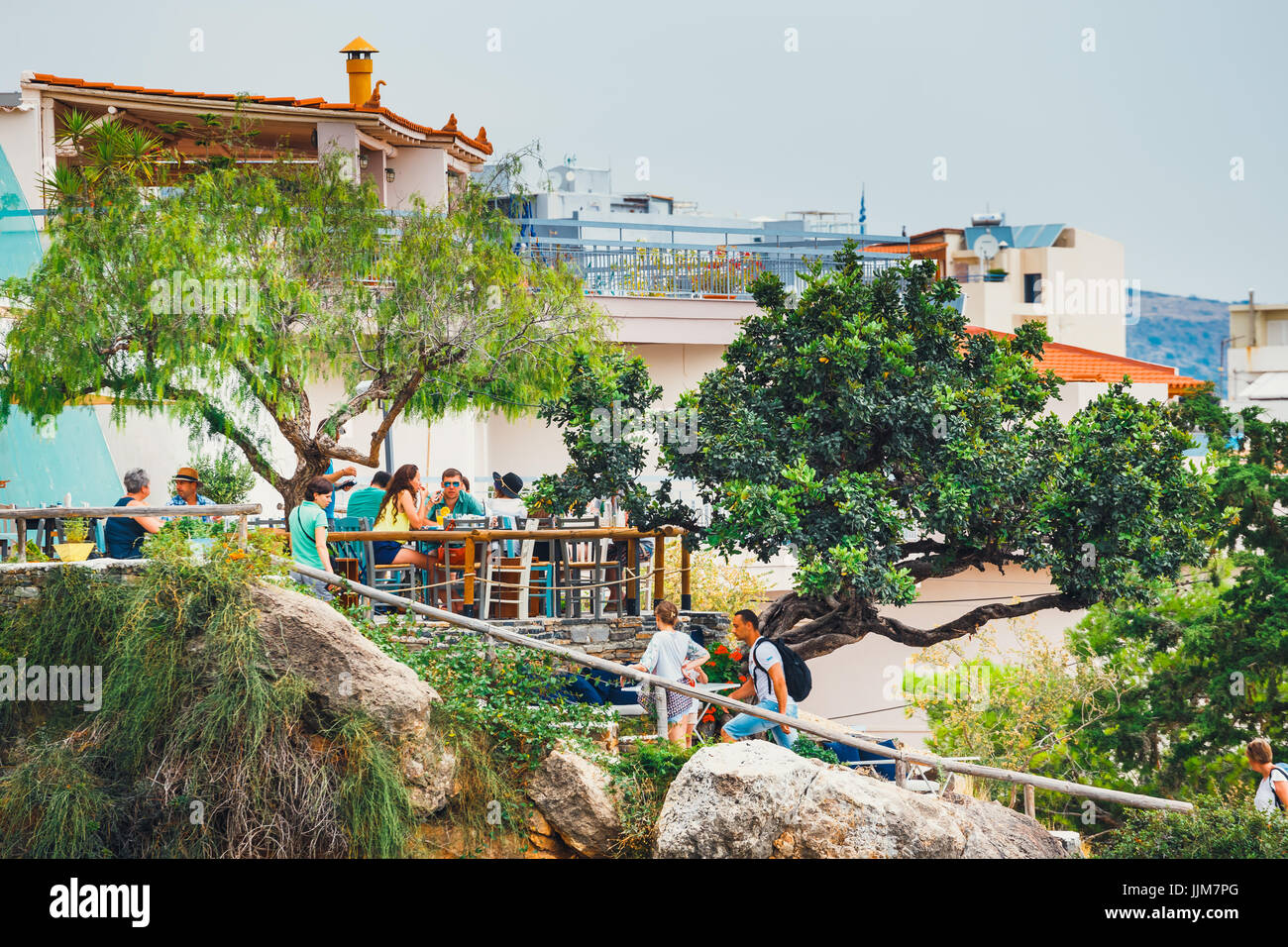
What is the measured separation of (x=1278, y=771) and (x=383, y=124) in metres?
16.5

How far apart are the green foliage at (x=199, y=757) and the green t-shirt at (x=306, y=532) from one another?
2.44ft

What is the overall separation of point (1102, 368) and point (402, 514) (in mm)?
21589

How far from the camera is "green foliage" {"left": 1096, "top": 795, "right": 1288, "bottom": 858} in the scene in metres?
11.1

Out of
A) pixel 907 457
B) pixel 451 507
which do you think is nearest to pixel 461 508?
pixel 451 507

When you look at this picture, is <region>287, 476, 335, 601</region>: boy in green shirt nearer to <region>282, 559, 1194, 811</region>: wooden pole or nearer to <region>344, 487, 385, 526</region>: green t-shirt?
<region>282, 559, 1194, 811</region>: wooden pole

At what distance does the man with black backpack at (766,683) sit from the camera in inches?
471

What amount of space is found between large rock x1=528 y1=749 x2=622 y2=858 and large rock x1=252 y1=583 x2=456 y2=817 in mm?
889

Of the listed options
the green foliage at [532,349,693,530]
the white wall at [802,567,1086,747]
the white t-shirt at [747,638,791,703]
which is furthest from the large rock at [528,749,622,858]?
the white wall at [802,567,1086,747]

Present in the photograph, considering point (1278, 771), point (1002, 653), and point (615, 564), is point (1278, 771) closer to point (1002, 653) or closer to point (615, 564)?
point (615, 564)

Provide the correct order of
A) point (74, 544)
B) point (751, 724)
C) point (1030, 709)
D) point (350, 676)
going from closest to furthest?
point (350, 676)
point (751, 724)
point (74, 544)
point (1030, 709)

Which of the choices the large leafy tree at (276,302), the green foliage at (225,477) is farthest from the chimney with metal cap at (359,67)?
the large leafy tree at (276,302)

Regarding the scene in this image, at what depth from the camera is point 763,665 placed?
12.0 metres

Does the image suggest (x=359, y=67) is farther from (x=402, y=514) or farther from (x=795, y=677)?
(x=795, y=677)
